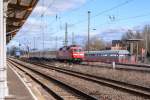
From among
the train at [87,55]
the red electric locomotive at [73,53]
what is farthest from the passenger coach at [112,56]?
the red electric locomotive at [73,53]

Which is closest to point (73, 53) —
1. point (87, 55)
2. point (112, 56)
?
point (112, 56)

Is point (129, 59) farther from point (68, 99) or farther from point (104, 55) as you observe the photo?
point (68, 99)

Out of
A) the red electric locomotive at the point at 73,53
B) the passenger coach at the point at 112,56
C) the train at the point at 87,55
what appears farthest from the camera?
the passenger coach at the point at 112,56

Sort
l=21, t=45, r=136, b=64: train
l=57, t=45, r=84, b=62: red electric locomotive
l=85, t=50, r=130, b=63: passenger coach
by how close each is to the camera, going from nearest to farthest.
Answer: l=57, t=45, r=84, b=62: red electric locomotive
l=21, t=45, r=136, b=64: train
l=85, t=50, r=130, b=63: passenger coach

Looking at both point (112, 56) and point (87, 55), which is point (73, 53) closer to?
point (112, 56)

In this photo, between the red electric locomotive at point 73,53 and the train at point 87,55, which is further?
the train at point 87,55

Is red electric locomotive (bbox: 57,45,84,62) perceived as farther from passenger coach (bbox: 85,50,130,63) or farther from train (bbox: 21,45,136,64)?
passenger coach (bbox: 85,50,130,63)

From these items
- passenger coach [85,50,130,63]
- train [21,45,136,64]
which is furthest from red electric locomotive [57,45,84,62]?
passenger coach [85,50,130,63]

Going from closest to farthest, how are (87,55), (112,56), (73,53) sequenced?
(73,53)
(112,56)
(87,55)

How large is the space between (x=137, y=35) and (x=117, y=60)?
271 ft

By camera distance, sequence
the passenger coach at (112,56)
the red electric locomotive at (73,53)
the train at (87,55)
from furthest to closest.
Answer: the passenger coach at (112,56) → the train at (87,55) → the red electric locomotive at (73,53)

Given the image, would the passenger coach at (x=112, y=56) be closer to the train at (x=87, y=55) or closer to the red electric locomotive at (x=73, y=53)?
the train at (x=87, y=55)

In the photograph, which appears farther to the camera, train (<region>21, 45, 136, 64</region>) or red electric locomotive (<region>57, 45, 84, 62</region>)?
train (<region>21, 45, 136, 64</region>)

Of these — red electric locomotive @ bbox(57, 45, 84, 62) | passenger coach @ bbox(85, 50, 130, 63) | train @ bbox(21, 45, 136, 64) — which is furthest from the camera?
passenger coach @ bbox(85, 50, 130, 63)
